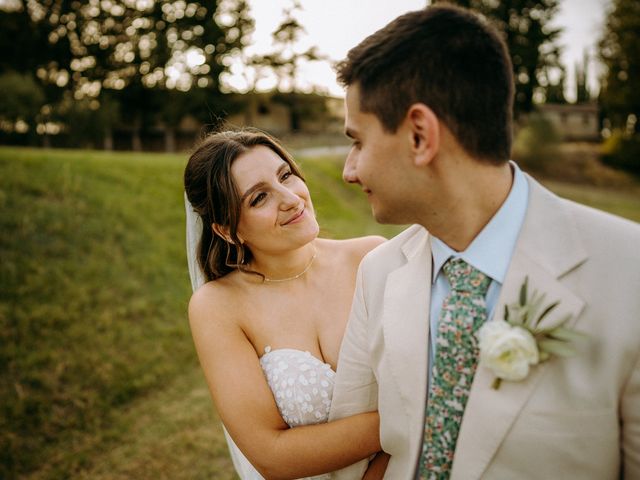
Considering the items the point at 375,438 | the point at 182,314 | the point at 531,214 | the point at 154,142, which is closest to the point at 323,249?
the point at 375,438

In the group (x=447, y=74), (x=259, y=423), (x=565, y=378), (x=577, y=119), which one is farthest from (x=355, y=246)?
(x=577, y=119)

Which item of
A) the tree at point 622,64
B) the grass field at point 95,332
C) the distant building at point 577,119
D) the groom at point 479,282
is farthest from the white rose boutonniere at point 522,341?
the distant building at point 577,119

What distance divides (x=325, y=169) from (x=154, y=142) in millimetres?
17581

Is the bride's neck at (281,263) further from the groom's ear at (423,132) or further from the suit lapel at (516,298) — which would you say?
the suit lapel at (516,298)

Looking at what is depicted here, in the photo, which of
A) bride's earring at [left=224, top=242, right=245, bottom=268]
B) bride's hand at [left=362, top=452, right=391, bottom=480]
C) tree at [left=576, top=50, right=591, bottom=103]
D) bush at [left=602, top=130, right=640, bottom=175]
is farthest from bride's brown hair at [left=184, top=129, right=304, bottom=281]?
tree at [left=576, top=50, right=591, bottom=103]

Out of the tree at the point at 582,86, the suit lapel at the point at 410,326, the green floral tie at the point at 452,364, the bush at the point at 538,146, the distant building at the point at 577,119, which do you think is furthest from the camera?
the tree at the point at 582,86

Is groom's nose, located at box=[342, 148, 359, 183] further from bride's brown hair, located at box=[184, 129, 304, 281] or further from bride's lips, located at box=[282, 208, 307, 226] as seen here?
bride's brown hair, located at box=[184, 129, 304, 281]

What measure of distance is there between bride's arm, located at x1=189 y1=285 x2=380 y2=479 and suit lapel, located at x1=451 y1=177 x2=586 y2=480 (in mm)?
673

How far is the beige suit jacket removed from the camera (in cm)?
155

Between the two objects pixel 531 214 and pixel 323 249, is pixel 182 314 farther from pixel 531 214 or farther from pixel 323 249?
pixel 531 214

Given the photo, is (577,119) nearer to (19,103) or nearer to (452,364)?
(19,103)

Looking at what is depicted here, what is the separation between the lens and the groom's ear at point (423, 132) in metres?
1.71

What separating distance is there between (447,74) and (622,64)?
3577cm

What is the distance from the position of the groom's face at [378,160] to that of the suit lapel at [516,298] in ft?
1.53
